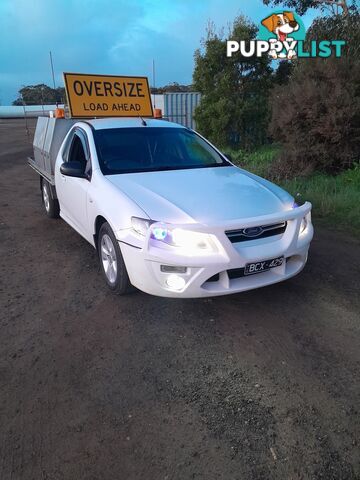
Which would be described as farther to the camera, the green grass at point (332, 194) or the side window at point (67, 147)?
the green grass at point (332, 194)

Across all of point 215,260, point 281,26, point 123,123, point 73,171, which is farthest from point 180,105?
point 215,260

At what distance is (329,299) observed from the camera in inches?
147

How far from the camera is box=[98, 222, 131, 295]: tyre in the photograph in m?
3.49

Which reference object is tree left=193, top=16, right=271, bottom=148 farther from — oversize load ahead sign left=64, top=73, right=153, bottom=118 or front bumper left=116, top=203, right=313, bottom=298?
front bumper left=116, top=203, right=313, bottom=298

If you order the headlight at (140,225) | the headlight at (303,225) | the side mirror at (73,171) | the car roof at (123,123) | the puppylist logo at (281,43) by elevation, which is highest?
the puppylist logo at (281,43)

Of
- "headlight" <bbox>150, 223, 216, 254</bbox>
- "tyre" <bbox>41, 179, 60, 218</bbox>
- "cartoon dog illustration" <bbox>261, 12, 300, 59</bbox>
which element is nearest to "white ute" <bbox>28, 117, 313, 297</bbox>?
"headlight" <bbox>150, 223, 216, 254</bbox>

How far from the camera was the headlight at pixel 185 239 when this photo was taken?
9.98 feet

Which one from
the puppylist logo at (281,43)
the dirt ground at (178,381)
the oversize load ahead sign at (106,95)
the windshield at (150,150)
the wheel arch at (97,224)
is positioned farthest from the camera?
the puppylist logo at (281,43)

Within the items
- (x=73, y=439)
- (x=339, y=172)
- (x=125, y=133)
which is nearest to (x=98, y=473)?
(x=73, y=439)

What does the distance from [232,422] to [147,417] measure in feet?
1.66

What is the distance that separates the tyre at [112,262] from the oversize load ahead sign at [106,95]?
3.81m

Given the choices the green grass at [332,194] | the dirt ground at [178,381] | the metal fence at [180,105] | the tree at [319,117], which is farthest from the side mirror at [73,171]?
the metal fence at [180,105]

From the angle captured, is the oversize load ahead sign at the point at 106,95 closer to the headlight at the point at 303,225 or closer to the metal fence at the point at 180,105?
the headlight at the point at 303,225

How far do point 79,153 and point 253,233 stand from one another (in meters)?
2.71
